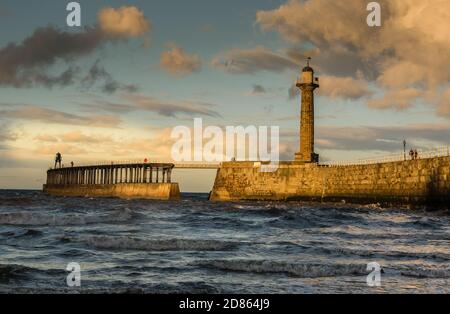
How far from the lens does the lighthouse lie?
58375mm

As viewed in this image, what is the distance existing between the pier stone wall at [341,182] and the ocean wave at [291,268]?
26508mm

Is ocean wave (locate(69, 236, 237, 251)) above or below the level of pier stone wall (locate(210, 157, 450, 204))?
below

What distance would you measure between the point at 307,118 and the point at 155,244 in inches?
1792

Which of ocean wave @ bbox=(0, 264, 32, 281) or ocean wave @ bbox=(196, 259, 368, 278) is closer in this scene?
ocean wave @ bbox=(0, 264, 32, 281)

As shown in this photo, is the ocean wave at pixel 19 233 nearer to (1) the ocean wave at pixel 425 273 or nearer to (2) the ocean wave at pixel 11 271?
(2) the ocean wave at pixel 11 271

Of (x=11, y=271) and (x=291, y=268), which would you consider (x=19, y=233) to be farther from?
(x=291, y=268)

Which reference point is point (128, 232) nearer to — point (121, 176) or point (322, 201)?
point (322, 201)

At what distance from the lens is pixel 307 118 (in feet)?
192

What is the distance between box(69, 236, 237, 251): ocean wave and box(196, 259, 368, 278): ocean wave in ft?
9.21

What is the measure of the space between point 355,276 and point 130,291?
424 cm

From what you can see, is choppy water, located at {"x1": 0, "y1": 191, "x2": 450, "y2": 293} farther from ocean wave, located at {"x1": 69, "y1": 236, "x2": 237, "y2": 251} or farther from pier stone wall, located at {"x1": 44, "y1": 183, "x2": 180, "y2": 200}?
pier stone wall, located at {"x1": 44, "y1": 183, "x2": 180, "y2": 200}

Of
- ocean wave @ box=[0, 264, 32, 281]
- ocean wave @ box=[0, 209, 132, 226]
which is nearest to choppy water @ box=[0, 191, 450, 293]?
ocean wave @ box=[0, 264, 32, 281]

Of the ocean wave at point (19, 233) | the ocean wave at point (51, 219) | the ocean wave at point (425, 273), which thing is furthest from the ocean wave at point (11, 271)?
the ocean wave at point (51, 219)

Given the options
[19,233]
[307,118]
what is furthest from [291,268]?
[307,118]
